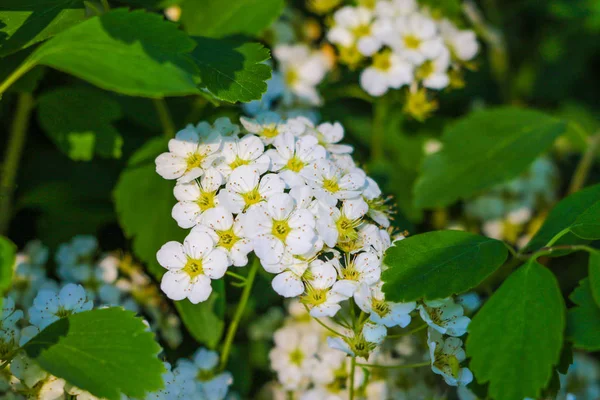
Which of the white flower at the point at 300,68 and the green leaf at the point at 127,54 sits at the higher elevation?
the green leaf at the point at 127,54

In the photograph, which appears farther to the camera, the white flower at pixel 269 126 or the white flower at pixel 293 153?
the white flower at pixel 269 126

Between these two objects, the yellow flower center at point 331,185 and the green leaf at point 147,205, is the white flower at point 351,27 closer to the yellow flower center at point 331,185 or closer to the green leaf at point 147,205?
the green leaf at point 147,205

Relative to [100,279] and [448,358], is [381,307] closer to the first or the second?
[448,358]

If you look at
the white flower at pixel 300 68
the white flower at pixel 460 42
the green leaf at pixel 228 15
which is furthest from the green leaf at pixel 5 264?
the white flower at pixel 460 42

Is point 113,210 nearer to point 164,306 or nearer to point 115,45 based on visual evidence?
point 164,306

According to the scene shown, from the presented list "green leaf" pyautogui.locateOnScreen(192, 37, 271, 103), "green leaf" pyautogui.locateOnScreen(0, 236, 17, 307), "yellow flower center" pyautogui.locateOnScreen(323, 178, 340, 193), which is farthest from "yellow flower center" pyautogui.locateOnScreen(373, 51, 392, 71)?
"green leaf" pyautogui.locateOnScreen(0, 236, 17, 307)

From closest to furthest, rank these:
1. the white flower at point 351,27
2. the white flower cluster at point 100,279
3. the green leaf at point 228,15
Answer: the white flower cluster at point 100,279 < the green leaf at point 228,15 < the white flower at point 351,27
